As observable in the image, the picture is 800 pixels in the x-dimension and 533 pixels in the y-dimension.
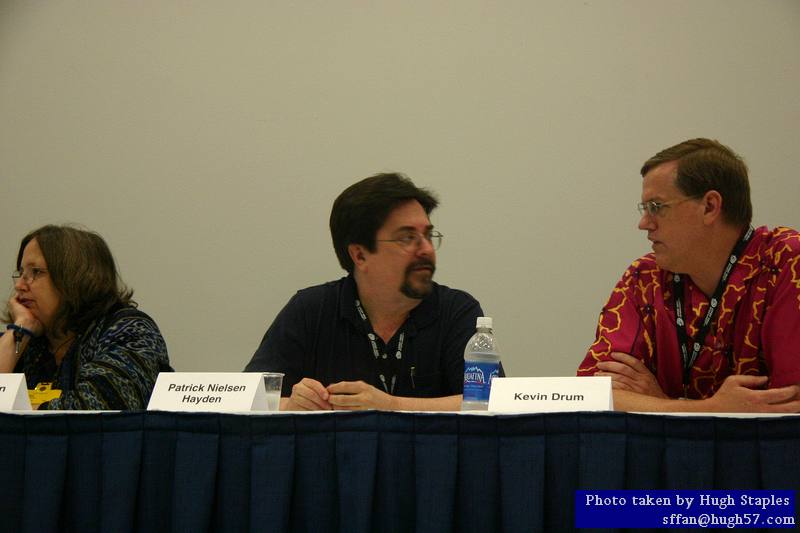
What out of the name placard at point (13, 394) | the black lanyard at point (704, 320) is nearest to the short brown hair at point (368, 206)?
the black lanyard at point (704, 320)

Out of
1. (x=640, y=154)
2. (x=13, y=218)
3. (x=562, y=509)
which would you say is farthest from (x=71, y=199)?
(x=562, y=509)

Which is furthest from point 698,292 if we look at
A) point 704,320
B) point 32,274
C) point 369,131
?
point 32,274

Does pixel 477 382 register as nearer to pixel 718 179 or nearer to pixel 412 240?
pixel 412 240

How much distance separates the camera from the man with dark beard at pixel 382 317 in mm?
2645

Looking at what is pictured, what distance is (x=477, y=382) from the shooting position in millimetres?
2127

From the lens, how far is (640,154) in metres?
3.52

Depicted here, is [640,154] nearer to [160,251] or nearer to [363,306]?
[363,306]

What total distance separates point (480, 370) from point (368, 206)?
2.76 feet

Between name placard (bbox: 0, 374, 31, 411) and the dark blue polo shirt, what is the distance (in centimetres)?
77

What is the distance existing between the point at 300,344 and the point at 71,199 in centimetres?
177

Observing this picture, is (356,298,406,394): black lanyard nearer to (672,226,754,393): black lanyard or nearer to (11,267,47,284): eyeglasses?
(672,226,754,393): black lanyard
